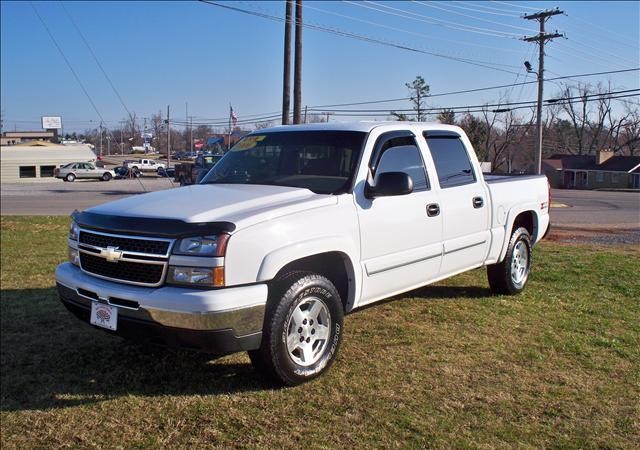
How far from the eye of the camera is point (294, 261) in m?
4.08

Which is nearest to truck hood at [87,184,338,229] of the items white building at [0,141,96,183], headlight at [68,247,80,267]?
headlight at [68,247,80,267]

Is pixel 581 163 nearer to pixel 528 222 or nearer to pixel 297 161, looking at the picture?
pixel 528 222

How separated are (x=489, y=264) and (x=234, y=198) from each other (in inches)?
128

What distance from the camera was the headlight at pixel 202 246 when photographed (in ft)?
11.8

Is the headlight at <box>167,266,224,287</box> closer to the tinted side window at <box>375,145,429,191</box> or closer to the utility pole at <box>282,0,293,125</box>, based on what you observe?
the tinted side window at <box>375,145,429,191</box>

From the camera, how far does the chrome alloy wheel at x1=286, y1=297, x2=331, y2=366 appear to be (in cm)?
408

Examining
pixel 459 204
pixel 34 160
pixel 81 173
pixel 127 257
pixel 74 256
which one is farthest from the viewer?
pixel 34 160

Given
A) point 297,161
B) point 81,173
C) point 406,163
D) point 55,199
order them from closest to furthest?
point 297,161 < point 406,163 < point 55,199 < point 81,173

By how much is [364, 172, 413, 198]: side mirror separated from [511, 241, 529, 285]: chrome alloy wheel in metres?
2.64

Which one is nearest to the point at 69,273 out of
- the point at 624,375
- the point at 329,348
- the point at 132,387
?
the point at 132,387

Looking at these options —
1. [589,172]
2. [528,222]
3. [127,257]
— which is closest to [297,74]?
[528,222]

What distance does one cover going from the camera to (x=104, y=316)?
3.96m

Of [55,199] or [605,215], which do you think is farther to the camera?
[55,199]

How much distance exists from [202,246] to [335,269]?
1.29m
